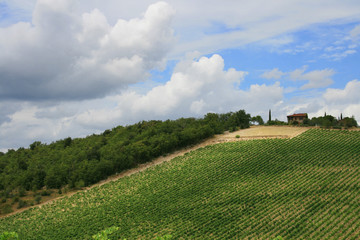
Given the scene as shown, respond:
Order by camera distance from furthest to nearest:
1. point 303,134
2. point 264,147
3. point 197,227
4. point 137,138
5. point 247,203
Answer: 1. point 137,138
2. point 303,134
3. point 264,147
4. point 247,203
5. point 197,227

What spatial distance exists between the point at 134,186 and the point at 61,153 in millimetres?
43240

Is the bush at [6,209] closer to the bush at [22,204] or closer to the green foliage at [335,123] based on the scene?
the bush at [22,204]

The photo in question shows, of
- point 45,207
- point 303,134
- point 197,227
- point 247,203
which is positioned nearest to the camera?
point 197,227

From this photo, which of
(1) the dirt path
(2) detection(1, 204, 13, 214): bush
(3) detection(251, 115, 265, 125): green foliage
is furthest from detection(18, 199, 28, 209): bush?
(3) detection(251, 115, 265, 125): green foliage

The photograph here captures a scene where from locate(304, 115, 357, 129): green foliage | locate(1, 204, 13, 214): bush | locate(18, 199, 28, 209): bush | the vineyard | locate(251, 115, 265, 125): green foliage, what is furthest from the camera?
locate(251, 115, 265, 125): green foliage

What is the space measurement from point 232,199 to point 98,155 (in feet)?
166

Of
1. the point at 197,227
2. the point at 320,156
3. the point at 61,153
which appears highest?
the point at 61,153

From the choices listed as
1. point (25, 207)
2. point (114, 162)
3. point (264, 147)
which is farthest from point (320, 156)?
point (25, 207)

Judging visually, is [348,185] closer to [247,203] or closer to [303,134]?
[247,203]

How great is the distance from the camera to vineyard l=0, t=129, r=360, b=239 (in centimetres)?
4178

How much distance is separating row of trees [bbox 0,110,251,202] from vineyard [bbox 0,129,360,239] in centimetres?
791

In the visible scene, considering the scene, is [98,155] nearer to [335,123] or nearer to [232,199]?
[232,199]

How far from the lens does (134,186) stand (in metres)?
65.8

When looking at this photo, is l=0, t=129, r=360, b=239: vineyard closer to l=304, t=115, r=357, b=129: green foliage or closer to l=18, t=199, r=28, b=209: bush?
l=18, t=199, r=28, b=209: bush
